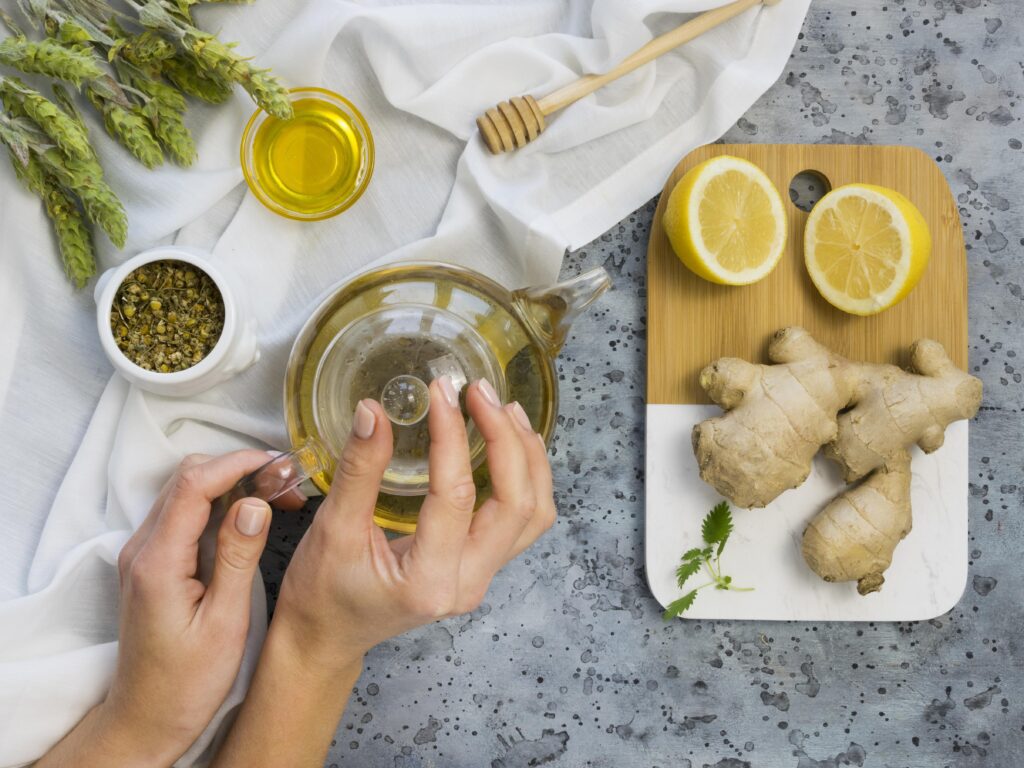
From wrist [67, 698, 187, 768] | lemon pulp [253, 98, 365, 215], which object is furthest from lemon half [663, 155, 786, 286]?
wrist [67, 698, 187, 768]

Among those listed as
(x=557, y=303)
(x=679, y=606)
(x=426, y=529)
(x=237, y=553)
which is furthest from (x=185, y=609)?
(x=679, y=606)

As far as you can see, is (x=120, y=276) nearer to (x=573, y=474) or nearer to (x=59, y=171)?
(x=59, y=171)

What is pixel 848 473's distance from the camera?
3.90ft

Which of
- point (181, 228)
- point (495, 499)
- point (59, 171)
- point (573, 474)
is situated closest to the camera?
point (495, 499)

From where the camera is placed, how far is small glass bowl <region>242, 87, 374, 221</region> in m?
1.16

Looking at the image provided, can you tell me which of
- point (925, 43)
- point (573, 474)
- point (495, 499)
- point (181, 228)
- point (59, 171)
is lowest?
point (573, 474)

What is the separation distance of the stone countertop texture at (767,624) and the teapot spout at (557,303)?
0.23m

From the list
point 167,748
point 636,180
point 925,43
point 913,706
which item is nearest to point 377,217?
point 636,180

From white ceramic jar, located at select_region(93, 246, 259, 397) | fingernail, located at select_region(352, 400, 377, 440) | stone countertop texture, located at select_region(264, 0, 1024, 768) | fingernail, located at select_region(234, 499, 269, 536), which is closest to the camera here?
fingernail, located at select_region(352, 400, 377, 440)

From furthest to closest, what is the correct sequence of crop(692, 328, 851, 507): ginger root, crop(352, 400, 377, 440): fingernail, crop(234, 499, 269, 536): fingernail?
crop(692, 328, 851, 507): ginger root
crop(234, 499, 269, 536): fingernail
crop(352, 400, 377, 440): fingernail

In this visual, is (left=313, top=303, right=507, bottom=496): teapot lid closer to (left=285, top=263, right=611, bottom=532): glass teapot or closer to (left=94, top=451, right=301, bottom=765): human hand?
(left=285, top=263, right=611, bottom=532): glass teapot

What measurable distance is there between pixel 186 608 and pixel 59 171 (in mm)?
505

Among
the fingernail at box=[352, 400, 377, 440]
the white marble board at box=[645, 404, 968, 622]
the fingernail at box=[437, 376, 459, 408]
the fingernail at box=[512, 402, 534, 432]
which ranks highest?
the fingernail at box=[352, 400, 377, 440]

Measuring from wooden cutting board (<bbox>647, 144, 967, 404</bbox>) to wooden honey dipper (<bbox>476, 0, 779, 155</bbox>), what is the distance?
151 millimetres
